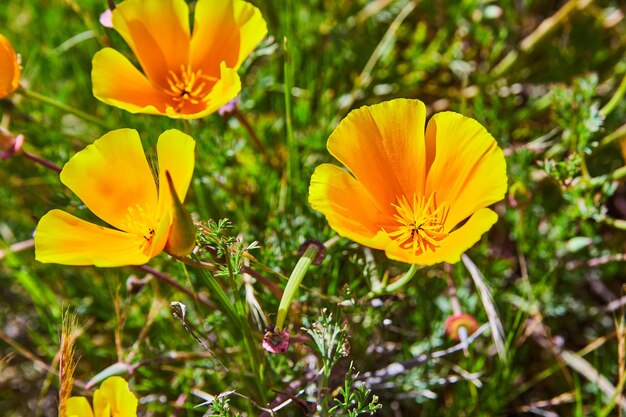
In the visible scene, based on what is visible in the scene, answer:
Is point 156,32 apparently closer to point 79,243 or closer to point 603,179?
point 79,243

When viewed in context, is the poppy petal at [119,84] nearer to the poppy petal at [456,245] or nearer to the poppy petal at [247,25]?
the poppy petal at [247,25]

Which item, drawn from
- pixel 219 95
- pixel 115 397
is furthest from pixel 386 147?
pixel 115 397

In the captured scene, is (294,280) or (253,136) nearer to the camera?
(294,280)

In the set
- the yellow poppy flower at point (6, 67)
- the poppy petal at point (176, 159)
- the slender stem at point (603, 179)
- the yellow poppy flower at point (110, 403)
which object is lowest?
the yellow poppy flower at point (110, 403)

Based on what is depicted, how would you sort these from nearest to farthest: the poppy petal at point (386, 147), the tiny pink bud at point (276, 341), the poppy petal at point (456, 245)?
the poppy petal at point (456, 245)
the tiny pink bud at point (276, 341)
the poppy petal at point (386, 147)

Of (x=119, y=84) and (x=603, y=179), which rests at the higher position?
(x=119, y=84)

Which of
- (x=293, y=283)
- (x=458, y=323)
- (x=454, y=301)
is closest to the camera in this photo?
(x=293, y=283)

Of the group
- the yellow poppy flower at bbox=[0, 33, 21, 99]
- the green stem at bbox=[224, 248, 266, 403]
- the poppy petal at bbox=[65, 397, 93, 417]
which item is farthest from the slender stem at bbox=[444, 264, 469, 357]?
the yellow poppy flower at bbox=[0, 33, 21, 99]

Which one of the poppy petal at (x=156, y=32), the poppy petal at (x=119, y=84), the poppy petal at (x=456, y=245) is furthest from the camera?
the poppy petal at (x=156, y=32)

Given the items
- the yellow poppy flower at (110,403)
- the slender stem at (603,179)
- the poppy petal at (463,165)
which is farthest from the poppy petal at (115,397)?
the slender stem at (603,179)
